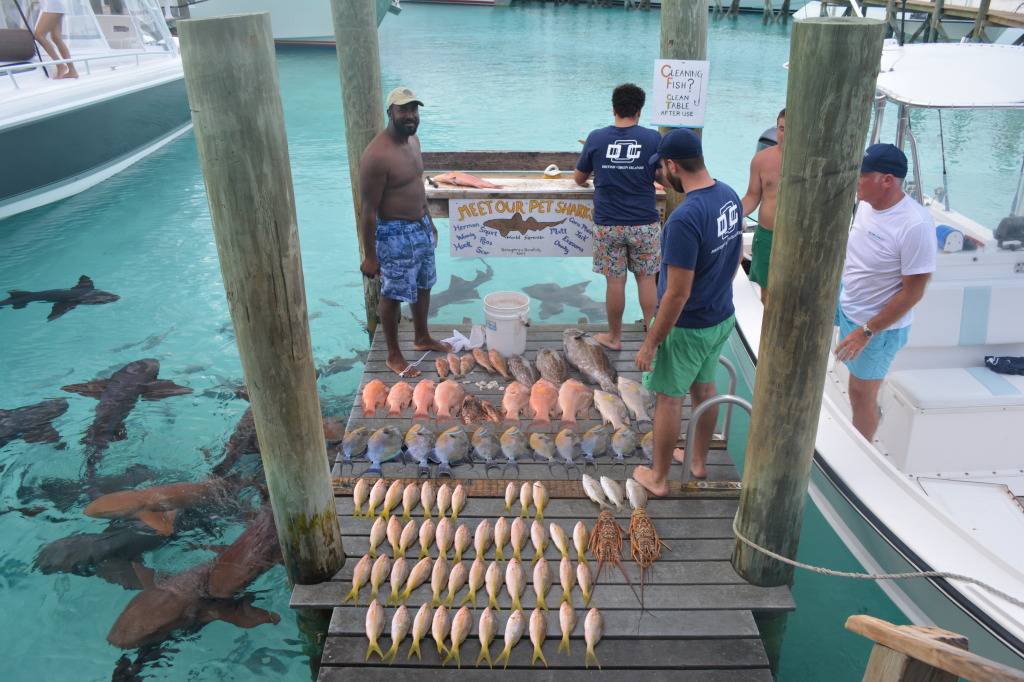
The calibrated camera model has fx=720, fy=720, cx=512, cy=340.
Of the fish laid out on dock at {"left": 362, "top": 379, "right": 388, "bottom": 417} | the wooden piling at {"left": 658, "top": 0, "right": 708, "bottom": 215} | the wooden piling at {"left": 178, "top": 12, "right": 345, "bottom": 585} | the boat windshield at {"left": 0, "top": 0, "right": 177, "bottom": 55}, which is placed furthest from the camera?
the boat windshield at {"left": 0, "top": 0, "right": 177, "bottom": 55}

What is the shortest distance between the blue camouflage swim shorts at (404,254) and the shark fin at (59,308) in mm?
6473

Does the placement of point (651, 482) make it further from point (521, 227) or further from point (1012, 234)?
point (1012, 234)

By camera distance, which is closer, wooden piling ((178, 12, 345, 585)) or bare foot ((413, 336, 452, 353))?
wooden piling ((178, 12, 345, 585))

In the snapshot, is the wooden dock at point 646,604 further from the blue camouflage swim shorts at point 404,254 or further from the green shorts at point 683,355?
the blue camouflage swim shorts at point 404,254

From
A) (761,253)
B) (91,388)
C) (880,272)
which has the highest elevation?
(880,272)

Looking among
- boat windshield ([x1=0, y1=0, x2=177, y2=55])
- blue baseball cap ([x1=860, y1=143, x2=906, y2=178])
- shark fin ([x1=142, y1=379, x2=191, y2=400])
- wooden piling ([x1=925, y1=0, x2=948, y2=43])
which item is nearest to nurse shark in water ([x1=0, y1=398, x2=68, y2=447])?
shark fin ([x1=142, y1=379, x2=191, y2=400])

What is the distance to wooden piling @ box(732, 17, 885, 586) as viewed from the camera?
9.03 ft

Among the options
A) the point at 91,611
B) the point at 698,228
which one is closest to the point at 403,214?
the point at 698,228

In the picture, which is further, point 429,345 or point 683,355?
point 429,345

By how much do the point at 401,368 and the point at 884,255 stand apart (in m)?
3.53

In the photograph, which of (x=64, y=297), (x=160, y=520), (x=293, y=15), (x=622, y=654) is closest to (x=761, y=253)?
(x=622, y=654)

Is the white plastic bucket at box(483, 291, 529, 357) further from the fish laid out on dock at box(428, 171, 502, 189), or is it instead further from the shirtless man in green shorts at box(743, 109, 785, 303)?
the shirtless man in green shorts at box(743, 109, 785, 303)

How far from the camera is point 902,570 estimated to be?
388cm

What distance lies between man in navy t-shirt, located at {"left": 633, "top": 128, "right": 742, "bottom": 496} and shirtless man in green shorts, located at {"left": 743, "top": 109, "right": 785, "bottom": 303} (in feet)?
4.74
